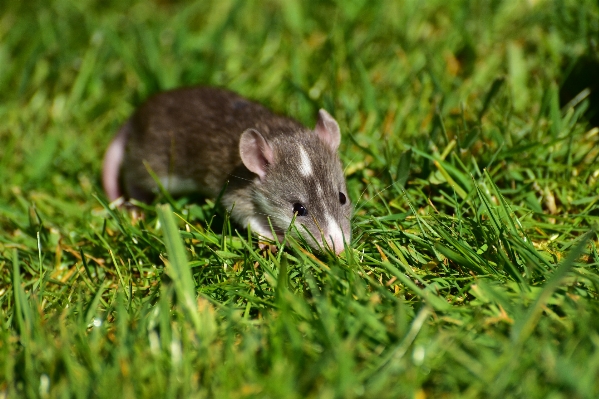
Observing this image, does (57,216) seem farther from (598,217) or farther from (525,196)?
(598,217)

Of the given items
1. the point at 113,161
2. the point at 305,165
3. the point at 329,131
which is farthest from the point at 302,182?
the point at 113,161

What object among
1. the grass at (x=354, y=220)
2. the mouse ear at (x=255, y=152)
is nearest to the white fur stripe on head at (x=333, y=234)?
the grass at (x=354, y=220)

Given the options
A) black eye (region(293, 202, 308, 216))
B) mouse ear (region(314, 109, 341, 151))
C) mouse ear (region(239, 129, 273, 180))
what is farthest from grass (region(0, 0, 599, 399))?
mouse ear (region(239, 129, 273, 180))

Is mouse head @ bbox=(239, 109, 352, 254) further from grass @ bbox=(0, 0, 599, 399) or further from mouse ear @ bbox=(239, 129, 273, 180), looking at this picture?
grass @ bbox=(0, 0, 599, 399)

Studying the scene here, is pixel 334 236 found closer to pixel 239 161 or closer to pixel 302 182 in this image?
pixel 302 182

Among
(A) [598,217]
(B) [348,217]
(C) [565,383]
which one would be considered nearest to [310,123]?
(B) [348,217]

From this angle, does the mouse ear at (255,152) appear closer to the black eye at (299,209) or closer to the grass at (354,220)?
the black eye at (299,209)

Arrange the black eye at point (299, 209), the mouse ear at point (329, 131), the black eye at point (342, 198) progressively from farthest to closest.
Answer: the mouse ear at point (329, 131), the black eye at point (342, 198), the black eye at point (299, 209)

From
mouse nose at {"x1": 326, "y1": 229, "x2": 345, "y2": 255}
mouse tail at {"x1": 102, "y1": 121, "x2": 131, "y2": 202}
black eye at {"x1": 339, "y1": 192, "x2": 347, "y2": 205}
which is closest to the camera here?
mouse nose at {"x1": 326, "y1": 229, "x2": 345, "y2": 255}
